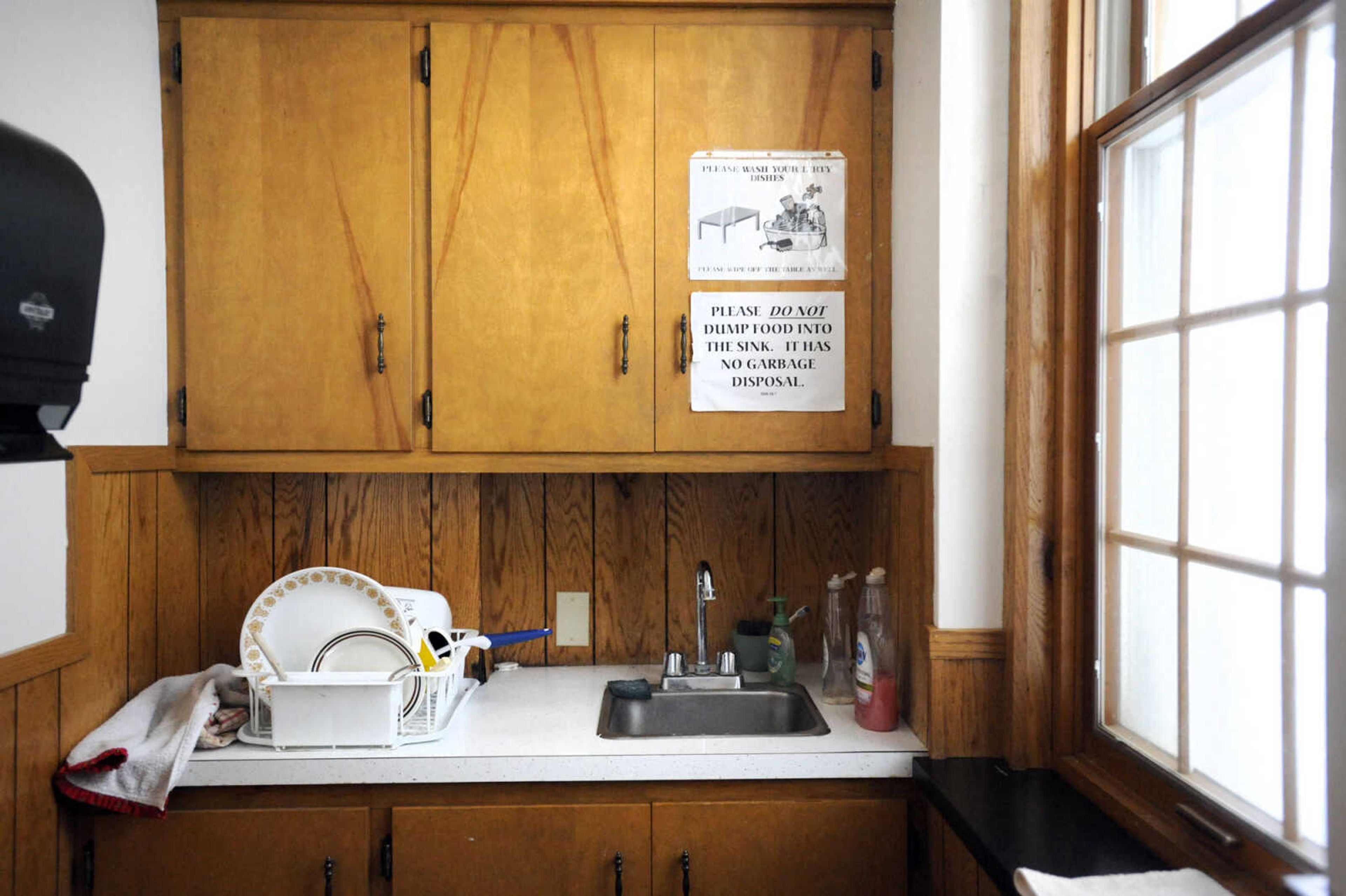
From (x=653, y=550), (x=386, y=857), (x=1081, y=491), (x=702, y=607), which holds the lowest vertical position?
(x=386, y=857)

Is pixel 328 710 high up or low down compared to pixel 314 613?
down

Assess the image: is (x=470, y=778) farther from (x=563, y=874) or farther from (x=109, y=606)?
(x=109, y=606)

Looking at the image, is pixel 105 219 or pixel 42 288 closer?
pixel 42 288

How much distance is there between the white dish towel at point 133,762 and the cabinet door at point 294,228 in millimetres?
551

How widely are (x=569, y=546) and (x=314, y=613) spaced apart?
59 centimetres

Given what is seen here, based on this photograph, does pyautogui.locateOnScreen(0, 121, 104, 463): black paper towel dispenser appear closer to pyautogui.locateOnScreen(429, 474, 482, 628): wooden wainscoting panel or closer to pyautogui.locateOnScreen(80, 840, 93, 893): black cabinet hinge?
pyautogui.locateOnScreen(80, 840, 93, 893): black cabinet hinge

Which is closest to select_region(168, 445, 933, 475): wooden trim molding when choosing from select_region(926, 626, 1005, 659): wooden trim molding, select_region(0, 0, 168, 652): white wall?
select_region(0, 0, 168, 652): white wall

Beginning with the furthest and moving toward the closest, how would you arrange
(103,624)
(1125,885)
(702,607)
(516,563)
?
(516,563), (702,607), (103,624), (1125,885)

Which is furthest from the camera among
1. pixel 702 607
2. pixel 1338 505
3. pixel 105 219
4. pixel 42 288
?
pixel 702 607

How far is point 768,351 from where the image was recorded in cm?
169

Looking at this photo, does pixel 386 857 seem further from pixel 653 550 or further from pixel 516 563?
pixel 653 550

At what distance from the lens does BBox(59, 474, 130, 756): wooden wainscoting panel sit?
141 cm

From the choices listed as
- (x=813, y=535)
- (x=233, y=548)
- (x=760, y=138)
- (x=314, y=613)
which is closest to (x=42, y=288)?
(x=314, y=613)

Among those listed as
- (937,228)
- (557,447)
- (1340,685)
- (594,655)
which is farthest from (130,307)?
(1340,685)
